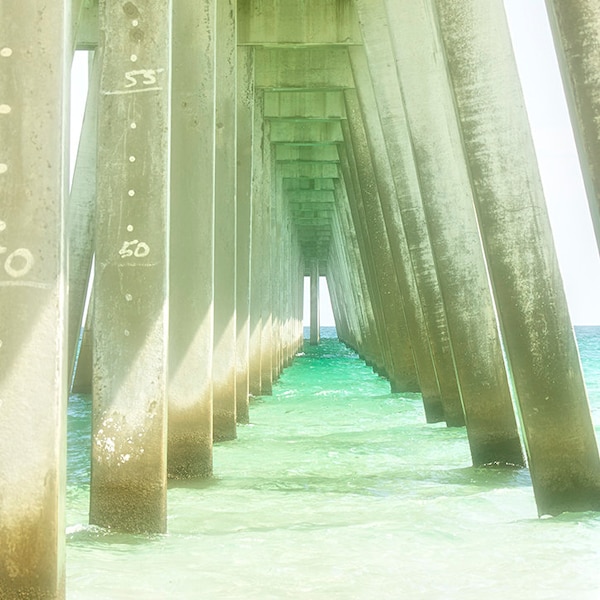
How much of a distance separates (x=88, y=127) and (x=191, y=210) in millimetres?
4245

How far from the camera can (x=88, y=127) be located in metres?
9.62

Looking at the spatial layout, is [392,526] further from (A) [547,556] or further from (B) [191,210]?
(B) [191,210]

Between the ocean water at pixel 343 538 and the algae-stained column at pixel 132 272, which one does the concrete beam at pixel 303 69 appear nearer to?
the ocean water at pixel 343 538

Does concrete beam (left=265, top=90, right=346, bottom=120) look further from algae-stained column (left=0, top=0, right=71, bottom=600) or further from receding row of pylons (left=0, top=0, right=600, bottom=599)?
algae-stained column (left=0, top=0, right=71, bottom=600)

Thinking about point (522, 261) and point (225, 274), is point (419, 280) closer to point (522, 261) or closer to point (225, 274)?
point (225, 274)

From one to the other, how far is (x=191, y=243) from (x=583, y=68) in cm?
345

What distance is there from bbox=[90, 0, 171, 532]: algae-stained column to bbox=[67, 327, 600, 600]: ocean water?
0.28 m

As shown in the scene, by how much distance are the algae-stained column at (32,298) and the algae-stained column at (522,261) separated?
2244 mm

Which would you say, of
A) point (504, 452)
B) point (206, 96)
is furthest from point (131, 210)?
point (504, 452)

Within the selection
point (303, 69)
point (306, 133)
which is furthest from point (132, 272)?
point (306, 133)

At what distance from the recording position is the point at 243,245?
1041cm

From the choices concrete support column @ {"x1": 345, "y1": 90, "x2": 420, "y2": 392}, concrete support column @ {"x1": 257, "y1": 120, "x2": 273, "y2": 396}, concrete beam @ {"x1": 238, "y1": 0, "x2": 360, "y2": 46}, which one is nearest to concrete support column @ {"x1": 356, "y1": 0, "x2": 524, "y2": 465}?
concrete beam @ {"x1": 238, "y1": 0, "x2": 360, "y2": 46}

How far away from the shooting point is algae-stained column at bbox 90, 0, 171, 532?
3.85 metres

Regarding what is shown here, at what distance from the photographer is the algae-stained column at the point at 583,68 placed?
2.87 metres
